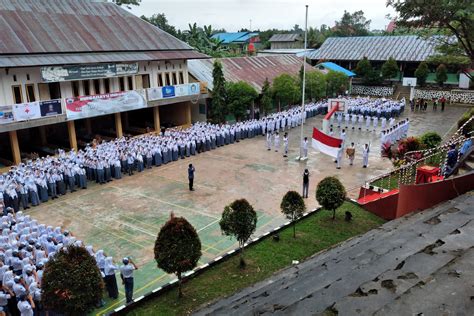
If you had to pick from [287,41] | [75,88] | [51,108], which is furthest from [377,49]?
[51,108]

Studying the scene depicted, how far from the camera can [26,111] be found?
17906mm

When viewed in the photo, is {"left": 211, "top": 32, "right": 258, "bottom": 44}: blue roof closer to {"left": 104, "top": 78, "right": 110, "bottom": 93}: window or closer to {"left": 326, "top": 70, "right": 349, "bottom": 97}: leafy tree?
{"left": 326, "top": 70, "right": 349, "bottom": 97}: leafy tree

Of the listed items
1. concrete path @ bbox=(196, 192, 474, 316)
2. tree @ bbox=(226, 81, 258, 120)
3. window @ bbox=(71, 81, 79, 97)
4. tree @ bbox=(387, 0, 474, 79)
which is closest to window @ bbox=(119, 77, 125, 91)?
window @ bbox=(71, 81, 79, 97)

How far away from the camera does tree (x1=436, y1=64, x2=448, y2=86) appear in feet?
117

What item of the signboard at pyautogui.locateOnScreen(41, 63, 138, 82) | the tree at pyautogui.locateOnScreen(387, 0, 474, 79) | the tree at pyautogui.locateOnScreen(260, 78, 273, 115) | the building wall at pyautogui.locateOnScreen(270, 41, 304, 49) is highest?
the building wall at pyautogui.locateOnScreen(270, 41, 304, 49)

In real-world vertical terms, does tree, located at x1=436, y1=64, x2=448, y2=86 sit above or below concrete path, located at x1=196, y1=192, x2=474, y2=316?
above

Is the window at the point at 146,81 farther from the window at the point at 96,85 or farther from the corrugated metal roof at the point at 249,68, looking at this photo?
the corrugated metal roof at the point at 249,68

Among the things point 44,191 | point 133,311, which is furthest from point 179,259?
point 44,191

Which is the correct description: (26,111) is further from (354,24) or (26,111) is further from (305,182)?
(354,24)

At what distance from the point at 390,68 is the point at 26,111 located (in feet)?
101

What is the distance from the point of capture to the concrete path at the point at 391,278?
15.0 feet

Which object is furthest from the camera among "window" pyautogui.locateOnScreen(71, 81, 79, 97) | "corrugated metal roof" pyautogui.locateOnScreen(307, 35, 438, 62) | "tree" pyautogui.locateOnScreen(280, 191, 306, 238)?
"corrugated metal roof" pyautogui.locateOnScreen(307, 35, 438, 62)

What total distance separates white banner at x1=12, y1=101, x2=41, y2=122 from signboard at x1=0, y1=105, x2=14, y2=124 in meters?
0.15

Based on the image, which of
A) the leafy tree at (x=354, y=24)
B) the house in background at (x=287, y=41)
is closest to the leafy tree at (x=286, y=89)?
the house in background at (x=287, y=41)
